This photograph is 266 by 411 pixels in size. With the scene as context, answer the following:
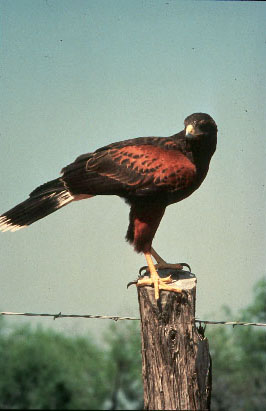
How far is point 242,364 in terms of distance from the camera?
27.6 meters

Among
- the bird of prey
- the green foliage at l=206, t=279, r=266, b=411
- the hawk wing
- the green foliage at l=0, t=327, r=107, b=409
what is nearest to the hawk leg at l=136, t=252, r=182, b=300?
the bird of prey

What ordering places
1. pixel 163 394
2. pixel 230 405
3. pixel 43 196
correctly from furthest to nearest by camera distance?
pixel 230 405
pixel 43 196
pixel 163 394

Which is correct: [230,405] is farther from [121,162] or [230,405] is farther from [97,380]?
[121,162]

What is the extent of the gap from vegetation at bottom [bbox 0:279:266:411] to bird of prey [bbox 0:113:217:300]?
62.6ft

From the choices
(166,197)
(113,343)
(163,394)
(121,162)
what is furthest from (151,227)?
(113,343)

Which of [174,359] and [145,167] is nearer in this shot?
[174,359]

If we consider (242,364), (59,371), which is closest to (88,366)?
(59,371)

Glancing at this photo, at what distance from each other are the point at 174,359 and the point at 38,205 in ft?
7.74

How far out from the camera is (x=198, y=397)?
3484 mm

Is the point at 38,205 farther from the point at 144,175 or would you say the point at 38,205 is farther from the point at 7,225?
the point at 144,175

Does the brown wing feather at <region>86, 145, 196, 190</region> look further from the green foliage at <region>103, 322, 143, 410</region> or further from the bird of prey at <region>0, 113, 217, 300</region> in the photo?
the green foliage at <region>103, 322, 143, 410</region>

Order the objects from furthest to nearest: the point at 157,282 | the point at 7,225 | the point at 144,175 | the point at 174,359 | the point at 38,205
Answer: the point at 7,225, the point at 38,205, the point at 144,175, the point at 157,282, the point at 174,359

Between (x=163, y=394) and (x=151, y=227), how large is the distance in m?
1.64

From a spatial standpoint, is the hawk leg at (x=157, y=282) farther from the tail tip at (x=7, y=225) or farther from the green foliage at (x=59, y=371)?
the green foliage at (x=59, y=371)
